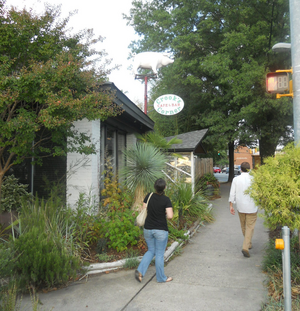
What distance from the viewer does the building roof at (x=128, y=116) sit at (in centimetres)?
743

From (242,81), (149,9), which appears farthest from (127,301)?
(149,9)

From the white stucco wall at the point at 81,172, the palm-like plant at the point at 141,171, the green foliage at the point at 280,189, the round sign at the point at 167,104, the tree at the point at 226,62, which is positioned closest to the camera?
the green foliage at the point at 280,189

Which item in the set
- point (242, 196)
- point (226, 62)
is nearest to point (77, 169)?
point (242, 196)

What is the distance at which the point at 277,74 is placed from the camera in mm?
5578

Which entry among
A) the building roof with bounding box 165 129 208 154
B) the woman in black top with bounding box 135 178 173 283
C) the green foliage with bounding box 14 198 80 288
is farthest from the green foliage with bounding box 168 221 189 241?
the building roof with bounding box 165 129 208 154

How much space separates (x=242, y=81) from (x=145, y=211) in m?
14.1

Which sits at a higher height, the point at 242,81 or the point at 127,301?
the point at 242,81

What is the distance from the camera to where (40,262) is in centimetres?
398

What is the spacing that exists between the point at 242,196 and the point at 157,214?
219cm

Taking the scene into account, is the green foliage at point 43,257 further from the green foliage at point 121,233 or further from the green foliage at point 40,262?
the green foliage at point 121,233

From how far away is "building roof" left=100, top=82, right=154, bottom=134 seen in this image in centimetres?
743

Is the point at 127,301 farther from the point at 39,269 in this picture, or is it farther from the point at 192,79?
the point at 192,79

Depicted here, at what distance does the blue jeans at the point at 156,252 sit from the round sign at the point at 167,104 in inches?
335

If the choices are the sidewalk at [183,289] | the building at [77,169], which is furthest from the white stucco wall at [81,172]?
the sidewalk at [183,289]
